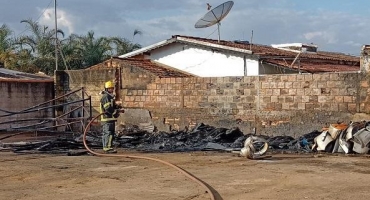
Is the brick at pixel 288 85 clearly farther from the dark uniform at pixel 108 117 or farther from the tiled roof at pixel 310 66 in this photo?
the dark uniform at pixel 108 117

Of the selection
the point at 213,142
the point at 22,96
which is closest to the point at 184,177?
the point at 213,142

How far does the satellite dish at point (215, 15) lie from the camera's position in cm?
1942

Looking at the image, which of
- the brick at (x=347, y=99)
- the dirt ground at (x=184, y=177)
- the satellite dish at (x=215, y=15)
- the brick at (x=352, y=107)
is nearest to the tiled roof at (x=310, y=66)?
the satellite dish at (x=215, y=15)

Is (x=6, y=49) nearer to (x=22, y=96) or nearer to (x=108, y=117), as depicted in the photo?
(x=22, y=96)

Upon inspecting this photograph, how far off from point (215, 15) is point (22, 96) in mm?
7996

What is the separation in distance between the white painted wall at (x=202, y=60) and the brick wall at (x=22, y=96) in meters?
4.74

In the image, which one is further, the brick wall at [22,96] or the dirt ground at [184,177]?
the brick wall at [22,96]

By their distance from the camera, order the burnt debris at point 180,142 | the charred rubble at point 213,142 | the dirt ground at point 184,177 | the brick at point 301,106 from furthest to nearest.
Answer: the brick at point 301,106 < the burnt debris at point 180,142 < the charred rubble at point 213,142 < the dirt ground at point 184,177

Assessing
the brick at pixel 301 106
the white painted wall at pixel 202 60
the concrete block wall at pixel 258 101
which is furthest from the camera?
the white painted wall at pixel 202 60

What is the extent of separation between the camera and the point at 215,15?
19.8m

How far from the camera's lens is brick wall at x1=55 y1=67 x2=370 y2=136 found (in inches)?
551

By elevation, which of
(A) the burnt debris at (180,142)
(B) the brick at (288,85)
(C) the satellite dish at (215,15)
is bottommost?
(A) the burnt debris at (180,142)

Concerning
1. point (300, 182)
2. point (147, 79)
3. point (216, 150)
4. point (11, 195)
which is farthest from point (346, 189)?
point (147, 79)

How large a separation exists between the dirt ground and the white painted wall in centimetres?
774
